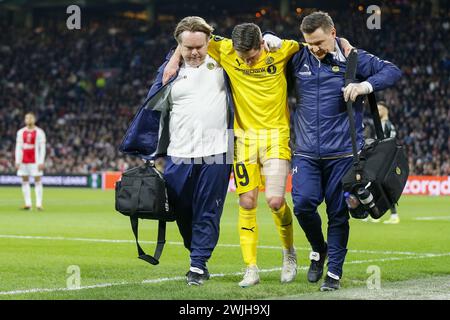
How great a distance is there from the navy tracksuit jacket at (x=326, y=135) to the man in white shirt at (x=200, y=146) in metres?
0.69

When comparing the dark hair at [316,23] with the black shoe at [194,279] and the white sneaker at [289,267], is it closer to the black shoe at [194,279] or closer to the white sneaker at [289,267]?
the white sneaker at [289,267]

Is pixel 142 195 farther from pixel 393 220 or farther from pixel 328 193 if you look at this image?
pixel 393 220

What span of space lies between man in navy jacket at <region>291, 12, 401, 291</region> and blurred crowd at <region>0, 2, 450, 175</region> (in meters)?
25.1

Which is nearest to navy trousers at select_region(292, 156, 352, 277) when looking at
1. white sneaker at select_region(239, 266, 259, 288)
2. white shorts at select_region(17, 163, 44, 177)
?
white sneaker at select_region(239, 266, 259, 288)

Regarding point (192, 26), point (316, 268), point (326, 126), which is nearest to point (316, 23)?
point (326, 126)

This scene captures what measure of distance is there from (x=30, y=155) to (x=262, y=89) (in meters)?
14.6

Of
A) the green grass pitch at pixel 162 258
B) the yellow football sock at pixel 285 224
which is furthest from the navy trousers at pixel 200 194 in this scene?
the yellow football sock at pixel 285 224

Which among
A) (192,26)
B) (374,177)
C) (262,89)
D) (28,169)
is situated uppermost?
(192,26)

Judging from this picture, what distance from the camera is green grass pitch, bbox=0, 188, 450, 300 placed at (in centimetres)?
765

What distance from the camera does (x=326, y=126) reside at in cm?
781

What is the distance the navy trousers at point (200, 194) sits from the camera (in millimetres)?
Answer: 8195

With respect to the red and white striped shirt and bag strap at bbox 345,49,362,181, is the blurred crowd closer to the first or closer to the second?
the red and white striped shirt

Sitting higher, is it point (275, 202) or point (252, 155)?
point (252, 155)
